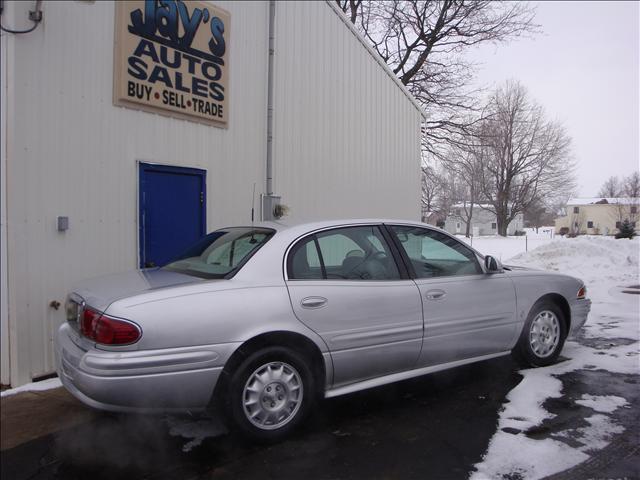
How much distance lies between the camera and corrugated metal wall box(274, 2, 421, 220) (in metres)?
7.65

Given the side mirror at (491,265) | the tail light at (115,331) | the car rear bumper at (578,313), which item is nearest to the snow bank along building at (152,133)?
the tail light at (115,331)

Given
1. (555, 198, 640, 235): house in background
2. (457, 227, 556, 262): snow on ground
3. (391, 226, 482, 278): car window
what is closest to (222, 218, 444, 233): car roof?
(391, 226, 482, 278): car window

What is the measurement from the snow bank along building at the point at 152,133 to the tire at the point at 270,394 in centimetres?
176

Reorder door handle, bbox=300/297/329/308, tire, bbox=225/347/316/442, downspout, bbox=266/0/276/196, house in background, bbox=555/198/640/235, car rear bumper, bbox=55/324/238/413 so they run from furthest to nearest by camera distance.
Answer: house in background, bbox=555/198/640/235 → downspout, bbox=266/0/276/196 → door handle, bbox=300/297/329/308 → tire, bbox=225/347/316/442 → car rear bumper, bbox=55/324/238/413

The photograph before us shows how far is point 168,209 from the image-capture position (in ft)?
19.6

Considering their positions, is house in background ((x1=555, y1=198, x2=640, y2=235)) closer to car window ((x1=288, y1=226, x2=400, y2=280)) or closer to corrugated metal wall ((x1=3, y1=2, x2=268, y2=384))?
corrugated metal wall ((x1=3, y1=2, x2=268, y2=384))

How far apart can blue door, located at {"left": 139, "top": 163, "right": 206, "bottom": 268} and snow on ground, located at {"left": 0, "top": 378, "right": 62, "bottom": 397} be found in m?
1.53

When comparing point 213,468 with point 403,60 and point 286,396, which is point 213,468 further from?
point 403,60

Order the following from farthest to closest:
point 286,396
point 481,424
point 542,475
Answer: point 481,424, point 286,396, point 542,475

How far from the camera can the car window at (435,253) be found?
4090 mm

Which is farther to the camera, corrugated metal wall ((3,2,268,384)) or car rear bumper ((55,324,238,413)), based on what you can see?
corrugated metal wall ((3,2,268,384))

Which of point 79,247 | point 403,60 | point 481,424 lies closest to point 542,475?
point 481,424

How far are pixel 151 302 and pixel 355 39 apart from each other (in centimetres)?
746

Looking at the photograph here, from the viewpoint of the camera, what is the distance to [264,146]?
23.8 ft
